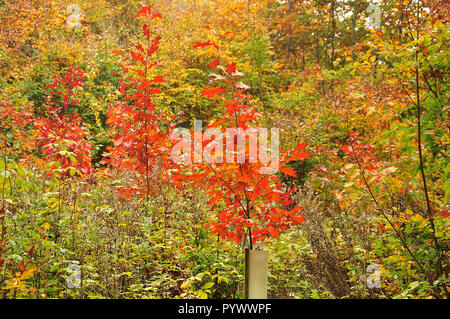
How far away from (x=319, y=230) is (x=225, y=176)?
1417 millimetres

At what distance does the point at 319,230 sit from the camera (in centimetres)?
314

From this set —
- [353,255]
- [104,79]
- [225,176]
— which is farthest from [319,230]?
[104,79]

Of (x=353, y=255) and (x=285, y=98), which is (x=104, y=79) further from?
(x=353, y=255)

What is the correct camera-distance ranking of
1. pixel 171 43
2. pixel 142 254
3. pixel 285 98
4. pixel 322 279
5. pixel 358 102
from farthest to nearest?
pixel 171 43, pixel 285 98, pixel 358 102, pixel 322 279, pixel 142 254

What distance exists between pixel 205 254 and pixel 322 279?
3.46 ft

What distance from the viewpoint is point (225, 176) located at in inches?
85.2

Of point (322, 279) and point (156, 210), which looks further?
point (156, 210)

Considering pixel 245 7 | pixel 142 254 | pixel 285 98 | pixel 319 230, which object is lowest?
pixel 142 254

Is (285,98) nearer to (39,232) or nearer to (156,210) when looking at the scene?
(156,210)

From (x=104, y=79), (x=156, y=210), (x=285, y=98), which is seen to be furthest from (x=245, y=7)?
(x=156, y=210)
